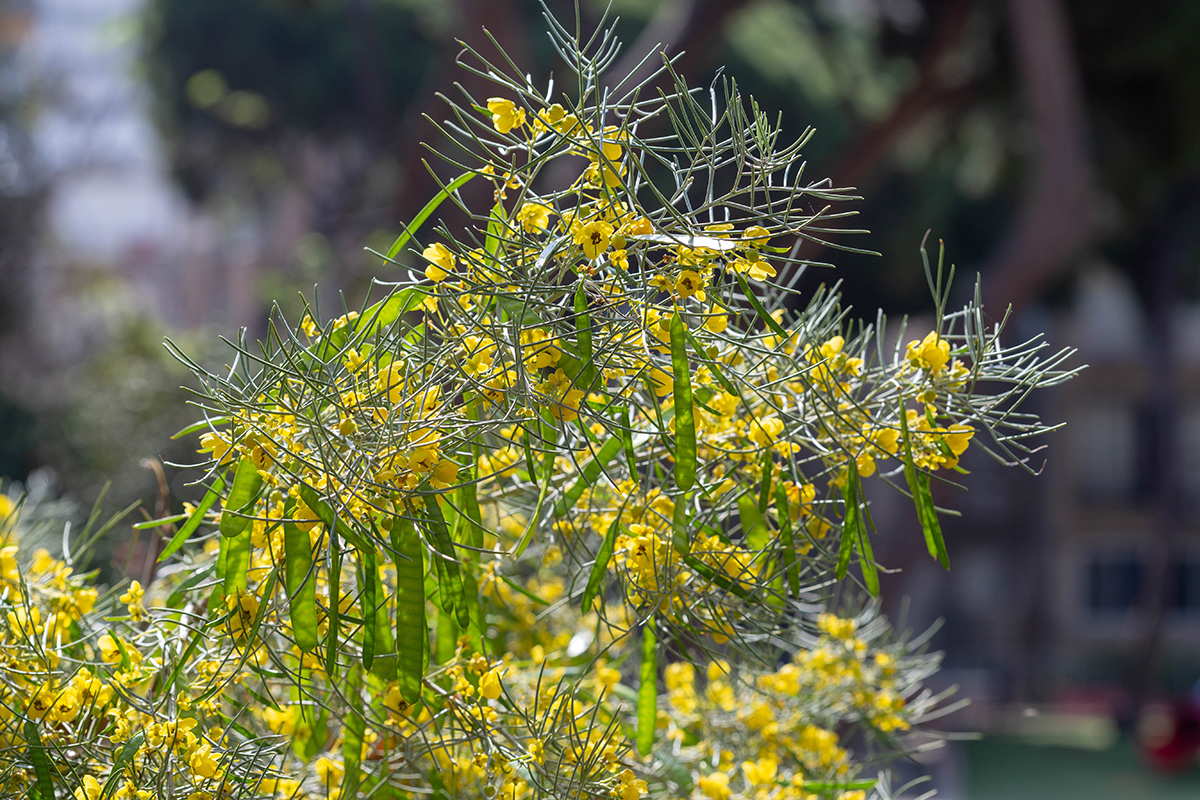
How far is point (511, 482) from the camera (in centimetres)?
129

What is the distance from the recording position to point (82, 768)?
1.09 meters

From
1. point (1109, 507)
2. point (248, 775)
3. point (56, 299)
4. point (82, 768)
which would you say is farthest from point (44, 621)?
point (1109, 507)

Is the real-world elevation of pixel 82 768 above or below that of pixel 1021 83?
below

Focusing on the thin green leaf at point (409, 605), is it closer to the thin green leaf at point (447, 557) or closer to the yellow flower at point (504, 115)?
the thin green leaf at point (447, 557)

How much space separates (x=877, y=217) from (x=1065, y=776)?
21.0 feet

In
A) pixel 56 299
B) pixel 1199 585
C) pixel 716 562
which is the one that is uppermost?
pixel 716 562

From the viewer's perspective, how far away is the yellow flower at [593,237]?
3.10 feet

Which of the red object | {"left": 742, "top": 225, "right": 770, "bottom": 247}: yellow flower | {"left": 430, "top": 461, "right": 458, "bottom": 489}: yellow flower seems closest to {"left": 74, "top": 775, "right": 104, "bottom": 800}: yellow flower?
{"left": 430, "top": 461, "right": 458, "bottom": 489}: yellow flower

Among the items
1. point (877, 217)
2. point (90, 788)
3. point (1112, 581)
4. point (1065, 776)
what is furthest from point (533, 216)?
point (1112, 581)

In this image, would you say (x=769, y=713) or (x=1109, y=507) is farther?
(x=1109, y=507)

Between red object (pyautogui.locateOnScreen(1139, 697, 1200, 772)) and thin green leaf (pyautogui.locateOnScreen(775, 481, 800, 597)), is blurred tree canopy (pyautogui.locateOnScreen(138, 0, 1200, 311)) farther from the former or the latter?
red object (pyautogui.locateOnScreen(1139, 697, 1200, 772))

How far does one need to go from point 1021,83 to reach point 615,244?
693 centimetres

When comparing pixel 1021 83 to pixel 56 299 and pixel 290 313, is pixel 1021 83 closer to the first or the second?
pixel 290 313

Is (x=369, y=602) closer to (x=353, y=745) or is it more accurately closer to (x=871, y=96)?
(x=353, y=745)
